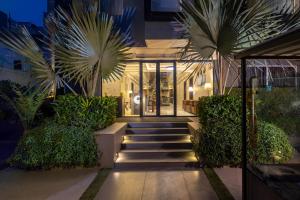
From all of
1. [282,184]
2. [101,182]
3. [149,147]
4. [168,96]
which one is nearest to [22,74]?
[168,96]

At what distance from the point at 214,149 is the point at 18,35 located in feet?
17.9

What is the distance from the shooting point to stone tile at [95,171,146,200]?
212 inches

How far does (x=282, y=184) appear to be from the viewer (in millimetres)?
3879

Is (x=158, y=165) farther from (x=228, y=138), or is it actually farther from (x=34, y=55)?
(x=34, y=55)

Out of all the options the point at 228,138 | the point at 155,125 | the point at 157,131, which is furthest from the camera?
the point at 155,125

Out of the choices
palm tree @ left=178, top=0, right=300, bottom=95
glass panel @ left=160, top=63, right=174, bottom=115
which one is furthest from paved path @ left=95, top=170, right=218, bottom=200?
Result: glass panel @ left=160, top=63, right=174, bottom=115

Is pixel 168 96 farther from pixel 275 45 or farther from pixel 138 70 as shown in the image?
pixel 275 45

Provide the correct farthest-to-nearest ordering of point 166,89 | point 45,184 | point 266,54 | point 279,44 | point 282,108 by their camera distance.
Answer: point 166,89 → point 282,108 → point 45,184 → point 266,54 → point 279,44

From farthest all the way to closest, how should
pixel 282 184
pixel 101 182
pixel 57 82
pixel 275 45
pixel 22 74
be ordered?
pixel 22 74 < pixel 57 82 < pixel 101 182 < pixel 282 184 < pixel 275 45

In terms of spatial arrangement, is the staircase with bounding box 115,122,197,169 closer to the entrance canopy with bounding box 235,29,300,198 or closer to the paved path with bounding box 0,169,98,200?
the paved path with bounding box 0,169,98,200

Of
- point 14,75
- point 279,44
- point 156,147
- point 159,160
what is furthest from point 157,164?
point 14,75

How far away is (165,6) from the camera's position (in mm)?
10492

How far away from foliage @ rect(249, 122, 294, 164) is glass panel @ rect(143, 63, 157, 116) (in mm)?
6698

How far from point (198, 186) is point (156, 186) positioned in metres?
0.81
